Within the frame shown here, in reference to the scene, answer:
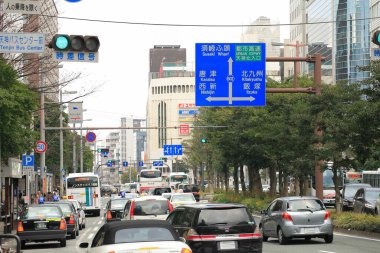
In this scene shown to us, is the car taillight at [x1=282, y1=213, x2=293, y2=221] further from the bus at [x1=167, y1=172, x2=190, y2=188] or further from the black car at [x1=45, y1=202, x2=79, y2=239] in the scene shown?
the bus at [x1=167, y1=172, x2=190, y2=188]

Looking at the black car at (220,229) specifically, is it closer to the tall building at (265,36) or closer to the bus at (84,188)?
the bus at (84,188)

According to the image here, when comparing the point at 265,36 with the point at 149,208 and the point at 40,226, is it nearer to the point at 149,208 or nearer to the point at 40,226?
the point at 40,226

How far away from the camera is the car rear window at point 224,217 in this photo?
17.6m

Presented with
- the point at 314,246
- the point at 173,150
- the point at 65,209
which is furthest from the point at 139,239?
the point at 173,150

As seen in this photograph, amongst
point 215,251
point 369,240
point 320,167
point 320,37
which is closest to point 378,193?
point 320,167

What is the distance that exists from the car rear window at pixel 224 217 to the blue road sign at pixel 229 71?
56.4 feet

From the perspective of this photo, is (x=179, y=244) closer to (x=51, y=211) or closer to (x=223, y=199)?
(x=51, y=211)

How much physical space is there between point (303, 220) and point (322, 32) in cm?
11813

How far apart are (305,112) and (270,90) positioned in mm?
4795

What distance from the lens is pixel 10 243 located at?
10977 millimetres

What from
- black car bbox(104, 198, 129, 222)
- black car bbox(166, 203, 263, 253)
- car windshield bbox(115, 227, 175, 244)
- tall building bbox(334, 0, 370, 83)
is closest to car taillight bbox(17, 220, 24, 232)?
black car bbox(104, 198, 129, 222)

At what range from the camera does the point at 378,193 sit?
39000 mm

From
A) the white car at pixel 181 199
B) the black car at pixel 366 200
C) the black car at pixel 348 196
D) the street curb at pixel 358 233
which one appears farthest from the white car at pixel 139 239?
the black car at pixel 348 196

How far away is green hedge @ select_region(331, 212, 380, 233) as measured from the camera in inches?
1151
